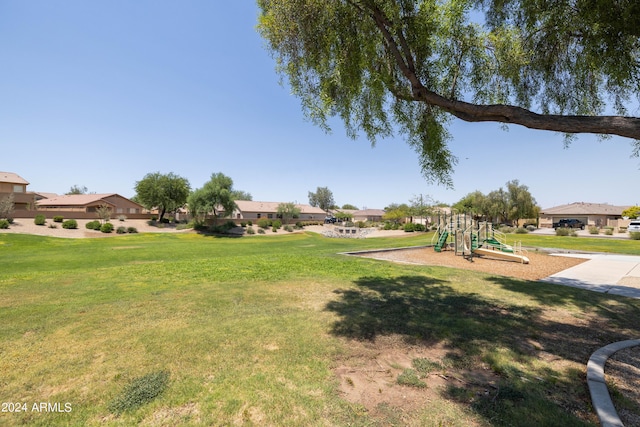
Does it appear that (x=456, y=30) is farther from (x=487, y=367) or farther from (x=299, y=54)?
(x=487, y=367)

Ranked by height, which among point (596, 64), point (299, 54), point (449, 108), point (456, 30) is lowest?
point (449, 108)

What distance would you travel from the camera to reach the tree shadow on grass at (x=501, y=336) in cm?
341

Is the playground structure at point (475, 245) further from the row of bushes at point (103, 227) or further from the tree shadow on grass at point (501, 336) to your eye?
the row of bushes at point (103, 227)

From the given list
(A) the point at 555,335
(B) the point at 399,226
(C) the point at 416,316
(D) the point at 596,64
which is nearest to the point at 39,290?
(C) the point at 416,316

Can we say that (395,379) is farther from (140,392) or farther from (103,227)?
(103,227)

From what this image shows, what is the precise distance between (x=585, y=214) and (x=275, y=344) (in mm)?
85756

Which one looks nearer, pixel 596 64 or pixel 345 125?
pixel 596 64

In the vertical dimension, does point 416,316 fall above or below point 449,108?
below

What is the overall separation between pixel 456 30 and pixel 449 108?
2.92m

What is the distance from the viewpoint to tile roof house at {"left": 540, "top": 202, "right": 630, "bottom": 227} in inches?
2508

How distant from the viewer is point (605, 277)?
11.5m

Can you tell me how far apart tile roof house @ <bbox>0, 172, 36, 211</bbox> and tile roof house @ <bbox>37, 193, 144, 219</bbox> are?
12.4ft

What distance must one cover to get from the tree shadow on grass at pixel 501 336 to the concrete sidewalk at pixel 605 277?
2.39 metres

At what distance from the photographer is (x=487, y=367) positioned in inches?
169
